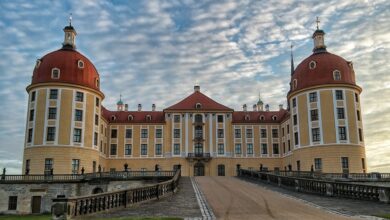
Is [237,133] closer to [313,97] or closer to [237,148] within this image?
[237,148]

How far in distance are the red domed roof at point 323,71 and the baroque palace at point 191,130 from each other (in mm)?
118

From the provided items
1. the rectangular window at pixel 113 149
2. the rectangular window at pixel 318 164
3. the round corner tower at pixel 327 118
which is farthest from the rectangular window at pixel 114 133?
the rectangular window at pixel 318 164

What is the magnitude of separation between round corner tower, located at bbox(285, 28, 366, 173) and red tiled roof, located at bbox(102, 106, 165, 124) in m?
21.4

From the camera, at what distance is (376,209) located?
1461cm

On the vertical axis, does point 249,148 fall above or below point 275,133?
below

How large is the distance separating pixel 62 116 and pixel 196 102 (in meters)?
21.3

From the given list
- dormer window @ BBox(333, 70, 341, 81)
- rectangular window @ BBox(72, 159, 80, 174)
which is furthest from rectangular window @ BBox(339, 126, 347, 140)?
rectangular window @ BBox(72, 159, 80, 174)

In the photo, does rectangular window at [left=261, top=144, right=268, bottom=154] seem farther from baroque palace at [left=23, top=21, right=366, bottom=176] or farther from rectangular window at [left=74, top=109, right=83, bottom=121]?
rectangular window at [left=74, top=109, right=83, bottom=121]

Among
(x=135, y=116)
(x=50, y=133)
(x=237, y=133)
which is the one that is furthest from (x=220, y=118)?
(x=50, y=133)

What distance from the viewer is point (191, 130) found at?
56.6 metres

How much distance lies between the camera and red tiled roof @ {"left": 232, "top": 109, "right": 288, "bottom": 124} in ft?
195

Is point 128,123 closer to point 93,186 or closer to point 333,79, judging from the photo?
point 93,186

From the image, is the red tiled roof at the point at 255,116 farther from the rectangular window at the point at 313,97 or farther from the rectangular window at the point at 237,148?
the rectangular window at the point at 313,97

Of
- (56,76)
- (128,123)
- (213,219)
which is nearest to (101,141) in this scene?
(128,123)
